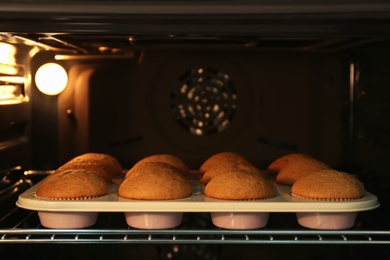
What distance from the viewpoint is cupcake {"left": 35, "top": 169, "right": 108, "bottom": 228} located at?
4.07ft

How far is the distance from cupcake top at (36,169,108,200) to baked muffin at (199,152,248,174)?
1.00 feet

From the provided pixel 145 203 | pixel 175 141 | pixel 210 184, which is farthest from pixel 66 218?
pixel 175 141

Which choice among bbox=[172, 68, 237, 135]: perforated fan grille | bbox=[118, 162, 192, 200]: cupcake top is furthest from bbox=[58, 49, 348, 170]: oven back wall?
bbox=[118, 162, 192, 200]: cupcake top

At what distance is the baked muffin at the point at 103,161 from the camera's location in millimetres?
1475

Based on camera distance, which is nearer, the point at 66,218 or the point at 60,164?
the point at 66,218

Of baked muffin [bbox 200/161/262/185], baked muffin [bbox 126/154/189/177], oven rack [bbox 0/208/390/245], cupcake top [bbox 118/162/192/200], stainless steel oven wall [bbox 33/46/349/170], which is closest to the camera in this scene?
oven rack [bbox 0/208/390/245]

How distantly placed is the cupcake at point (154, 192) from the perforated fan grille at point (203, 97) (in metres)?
0.32

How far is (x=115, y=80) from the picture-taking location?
1.61 m

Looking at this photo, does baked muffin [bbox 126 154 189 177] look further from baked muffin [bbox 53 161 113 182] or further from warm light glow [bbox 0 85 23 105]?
warm light glow [bbox 0 85 23 105]

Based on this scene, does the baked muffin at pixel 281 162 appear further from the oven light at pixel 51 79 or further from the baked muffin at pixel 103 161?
the oven light at pixel 51 79

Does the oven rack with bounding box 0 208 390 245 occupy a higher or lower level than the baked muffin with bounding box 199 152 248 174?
lower

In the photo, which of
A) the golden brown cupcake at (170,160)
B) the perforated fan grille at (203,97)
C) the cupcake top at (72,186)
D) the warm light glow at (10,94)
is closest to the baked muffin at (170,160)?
the golden brown cupcake at (170,160)

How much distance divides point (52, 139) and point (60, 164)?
7cm

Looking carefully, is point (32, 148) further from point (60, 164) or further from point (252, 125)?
point (252, 125)
